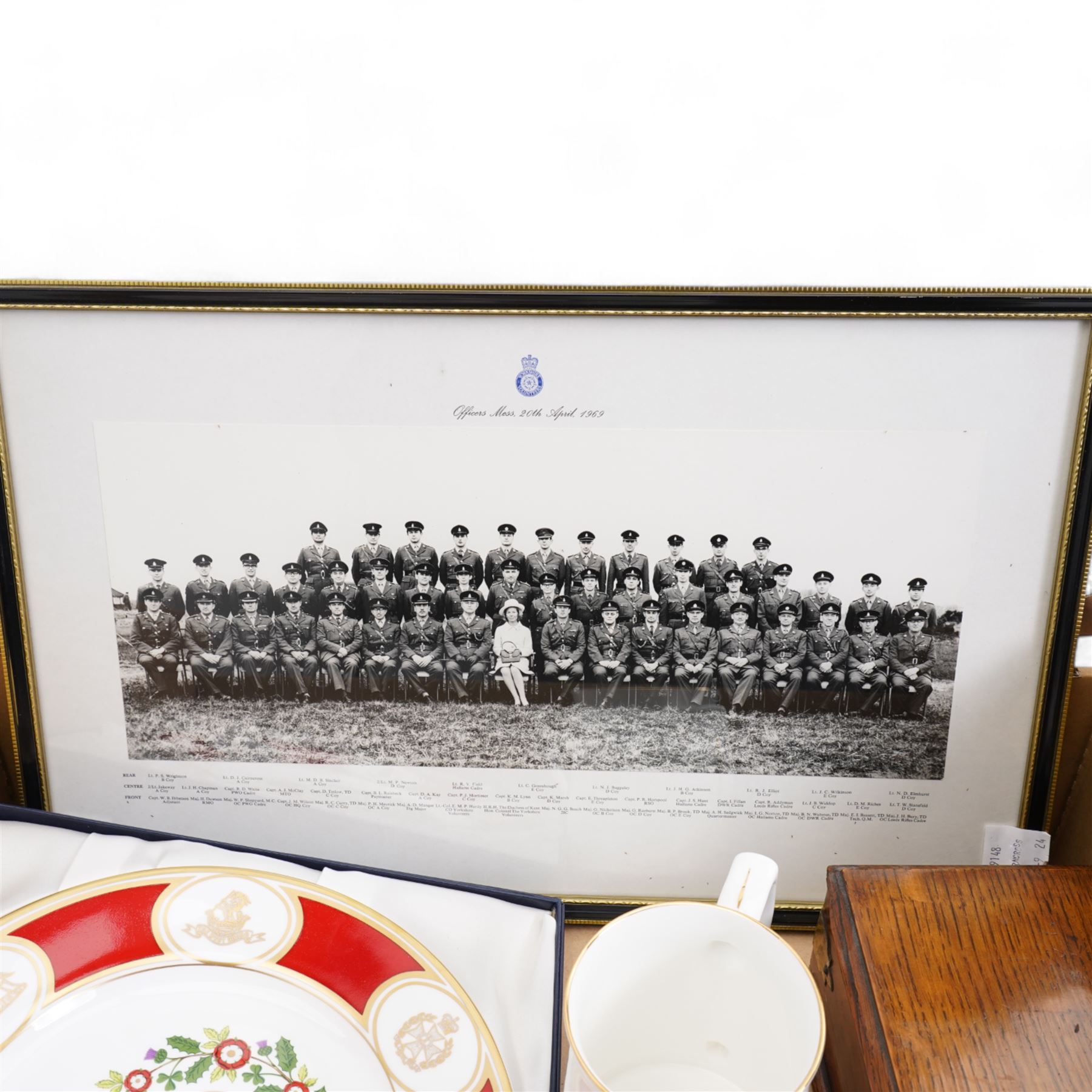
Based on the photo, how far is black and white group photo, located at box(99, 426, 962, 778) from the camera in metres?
0.48

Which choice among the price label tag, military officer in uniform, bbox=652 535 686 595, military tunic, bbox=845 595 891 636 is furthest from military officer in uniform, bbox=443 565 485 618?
the price label tag

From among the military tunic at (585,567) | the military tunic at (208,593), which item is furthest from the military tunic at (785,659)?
the military tunic at (208,593)

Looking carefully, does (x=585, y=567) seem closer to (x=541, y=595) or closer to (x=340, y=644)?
(x=541, y=595)

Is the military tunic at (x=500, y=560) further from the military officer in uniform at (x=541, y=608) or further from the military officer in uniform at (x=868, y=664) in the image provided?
the military officer in uniform at (x=868, y=664)

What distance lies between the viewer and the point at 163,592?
506mm

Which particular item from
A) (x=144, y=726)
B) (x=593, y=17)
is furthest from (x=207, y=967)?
(x=593, y=17)

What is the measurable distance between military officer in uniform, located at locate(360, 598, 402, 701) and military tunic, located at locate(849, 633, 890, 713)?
271mm

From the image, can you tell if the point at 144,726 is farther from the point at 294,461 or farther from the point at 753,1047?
Result: the point at 753,1047

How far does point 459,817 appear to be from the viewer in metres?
0.54

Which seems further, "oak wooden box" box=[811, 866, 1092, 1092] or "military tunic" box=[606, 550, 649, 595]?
"military tunic" box=[606, 550, 649, 595]

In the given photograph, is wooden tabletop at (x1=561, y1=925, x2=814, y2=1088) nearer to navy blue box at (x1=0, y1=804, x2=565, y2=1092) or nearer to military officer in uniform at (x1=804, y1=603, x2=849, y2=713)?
navy blue box at (x1=0, y1=804, x2=565, y2=1092)

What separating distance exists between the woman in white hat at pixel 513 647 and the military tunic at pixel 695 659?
9 centimetres

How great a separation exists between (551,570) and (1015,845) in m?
0.34

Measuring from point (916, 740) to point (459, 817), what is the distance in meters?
0.29
